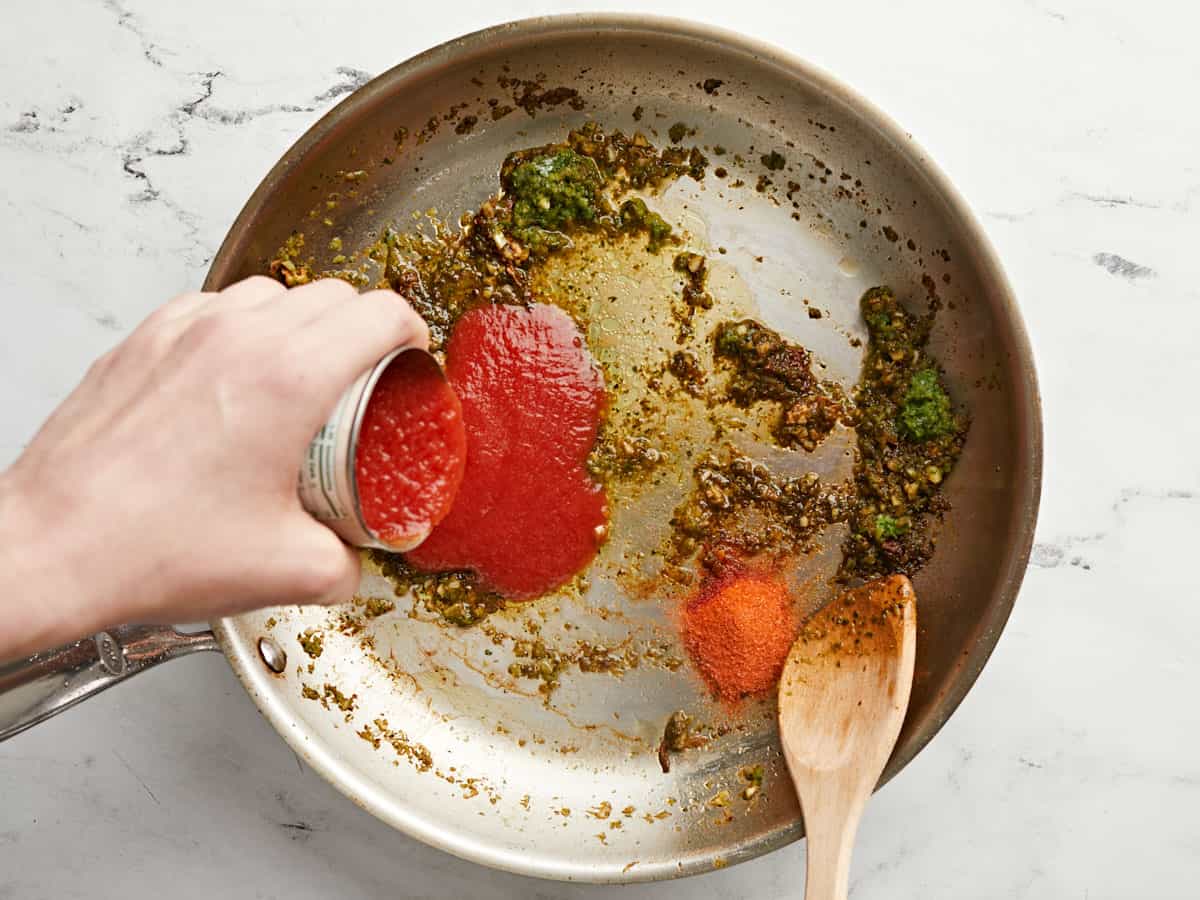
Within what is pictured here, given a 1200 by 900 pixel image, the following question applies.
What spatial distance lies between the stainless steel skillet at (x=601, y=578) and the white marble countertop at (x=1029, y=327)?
12 cm

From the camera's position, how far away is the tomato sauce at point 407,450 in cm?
→ 132

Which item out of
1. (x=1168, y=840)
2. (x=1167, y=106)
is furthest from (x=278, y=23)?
(x=1168, y=840)

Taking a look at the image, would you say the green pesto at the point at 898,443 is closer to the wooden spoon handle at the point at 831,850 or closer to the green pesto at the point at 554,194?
the wooden spoon handle at the point at 831,850

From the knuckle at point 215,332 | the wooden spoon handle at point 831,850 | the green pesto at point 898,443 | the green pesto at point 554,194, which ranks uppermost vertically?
the green pesto at point 554,194

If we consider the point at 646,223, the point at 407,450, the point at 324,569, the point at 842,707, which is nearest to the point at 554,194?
the point at 646,223

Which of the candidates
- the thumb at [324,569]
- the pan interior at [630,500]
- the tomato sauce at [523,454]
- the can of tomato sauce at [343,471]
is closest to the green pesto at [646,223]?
the pan interior at [630,500]

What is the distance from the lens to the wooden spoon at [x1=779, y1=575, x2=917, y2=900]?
1567 mm

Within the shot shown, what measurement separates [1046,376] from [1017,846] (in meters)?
0.88

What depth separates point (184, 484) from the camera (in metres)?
1.11

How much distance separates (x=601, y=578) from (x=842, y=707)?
0.47 meters

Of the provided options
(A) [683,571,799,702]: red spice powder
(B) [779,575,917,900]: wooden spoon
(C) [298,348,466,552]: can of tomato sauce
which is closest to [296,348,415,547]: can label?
(C) [298,348,466,552]: can of tomato sauce

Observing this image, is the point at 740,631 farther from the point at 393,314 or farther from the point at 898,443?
the point at 393,314

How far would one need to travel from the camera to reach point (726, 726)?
178cm

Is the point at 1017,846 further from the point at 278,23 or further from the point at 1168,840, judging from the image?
the point at 278,23
